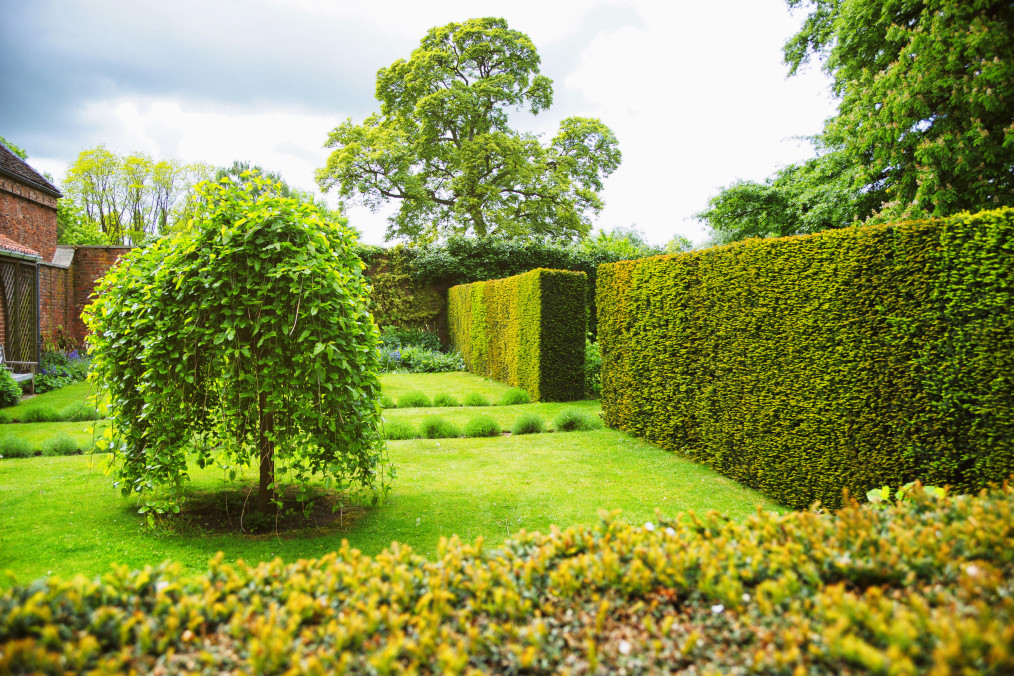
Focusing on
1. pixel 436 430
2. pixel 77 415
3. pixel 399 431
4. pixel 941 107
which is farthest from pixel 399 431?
pixel 941 107

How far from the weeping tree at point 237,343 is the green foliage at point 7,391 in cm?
846

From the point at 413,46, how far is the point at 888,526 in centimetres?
2937

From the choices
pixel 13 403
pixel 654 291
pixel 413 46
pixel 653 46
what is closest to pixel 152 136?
pixel 413 46

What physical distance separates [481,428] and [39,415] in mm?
7796

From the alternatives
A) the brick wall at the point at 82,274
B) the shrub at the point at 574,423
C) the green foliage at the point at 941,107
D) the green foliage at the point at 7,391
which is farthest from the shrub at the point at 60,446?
the green foliage at the point at 941,107

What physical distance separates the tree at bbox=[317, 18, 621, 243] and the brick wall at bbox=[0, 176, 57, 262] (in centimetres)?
1062

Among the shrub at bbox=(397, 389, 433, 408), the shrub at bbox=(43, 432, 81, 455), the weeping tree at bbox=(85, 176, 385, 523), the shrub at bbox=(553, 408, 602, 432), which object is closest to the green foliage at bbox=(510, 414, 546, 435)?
the shrub at bbox=(553, 408, 602, 432)

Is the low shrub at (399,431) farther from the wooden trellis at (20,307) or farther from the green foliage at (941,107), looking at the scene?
the wooden trellis at (20,307)

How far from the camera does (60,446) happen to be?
7223 mm

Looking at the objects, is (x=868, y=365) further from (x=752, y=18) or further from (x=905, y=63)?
(x=905, y=63)

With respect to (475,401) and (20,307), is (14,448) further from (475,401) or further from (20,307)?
(20,307)

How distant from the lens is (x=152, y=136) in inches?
1598

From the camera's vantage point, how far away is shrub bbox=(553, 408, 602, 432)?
892 cm

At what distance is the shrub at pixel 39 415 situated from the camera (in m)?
9.32
